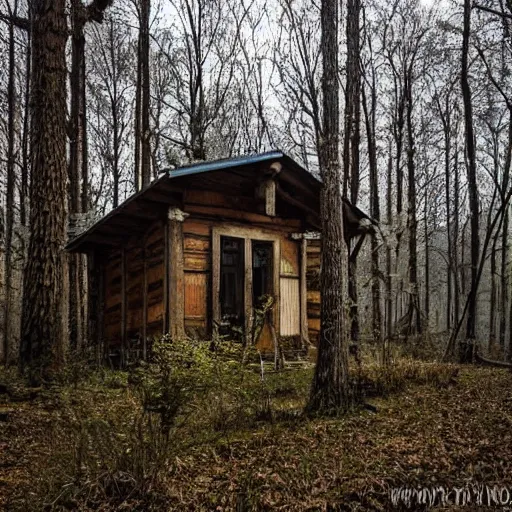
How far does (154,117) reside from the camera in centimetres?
2128

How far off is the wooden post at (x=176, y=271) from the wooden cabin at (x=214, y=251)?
2 cm

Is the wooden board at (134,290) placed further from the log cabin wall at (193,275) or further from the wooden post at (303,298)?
the wooden post at (303,298)

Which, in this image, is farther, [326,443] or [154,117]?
[154,117]

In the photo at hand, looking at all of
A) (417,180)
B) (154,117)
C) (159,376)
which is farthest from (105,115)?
(159,376)

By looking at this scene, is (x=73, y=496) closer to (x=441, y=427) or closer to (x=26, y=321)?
(x=441, y=427)

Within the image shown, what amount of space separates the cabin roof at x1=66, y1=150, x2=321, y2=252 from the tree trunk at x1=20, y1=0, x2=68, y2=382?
1703mm

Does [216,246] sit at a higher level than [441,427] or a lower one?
higher

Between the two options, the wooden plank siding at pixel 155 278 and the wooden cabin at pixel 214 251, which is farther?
the wooden plank siding at pixel 155 278

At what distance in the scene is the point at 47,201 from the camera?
7.55 metres

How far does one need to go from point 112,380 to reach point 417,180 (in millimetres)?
20527

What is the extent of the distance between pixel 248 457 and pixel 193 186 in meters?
6.72

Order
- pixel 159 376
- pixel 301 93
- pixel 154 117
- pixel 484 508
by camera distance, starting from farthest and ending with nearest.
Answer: pixel 154 117, pixel 301 93, pixel 159 376, pixel 484 508

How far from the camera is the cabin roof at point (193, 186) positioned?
29.7ft

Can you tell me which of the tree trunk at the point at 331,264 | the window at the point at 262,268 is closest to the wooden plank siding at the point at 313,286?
the window at the point at 262,268
